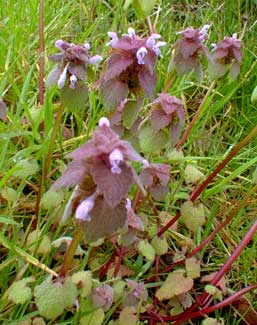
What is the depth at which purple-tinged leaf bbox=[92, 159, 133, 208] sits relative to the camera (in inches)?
25.6

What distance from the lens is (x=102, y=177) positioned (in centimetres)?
66

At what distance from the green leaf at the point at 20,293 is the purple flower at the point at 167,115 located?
316mm

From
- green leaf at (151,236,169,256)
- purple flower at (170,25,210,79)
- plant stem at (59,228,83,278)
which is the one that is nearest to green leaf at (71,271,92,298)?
plant stem at (59,228,83,278)

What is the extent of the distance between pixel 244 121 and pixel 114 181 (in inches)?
41.1

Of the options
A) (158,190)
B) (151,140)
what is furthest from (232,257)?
(151,140)

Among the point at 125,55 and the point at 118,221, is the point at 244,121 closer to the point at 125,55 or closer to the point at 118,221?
the point at 125,55

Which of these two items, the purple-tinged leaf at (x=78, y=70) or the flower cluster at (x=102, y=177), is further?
the purple-tinged leaf at (x=78, y=70)

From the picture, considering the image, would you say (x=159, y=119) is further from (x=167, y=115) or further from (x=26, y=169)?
(x=26, y=169)

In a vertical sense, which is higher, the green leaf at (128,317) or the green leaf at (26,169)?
the green leaf at (26,169)

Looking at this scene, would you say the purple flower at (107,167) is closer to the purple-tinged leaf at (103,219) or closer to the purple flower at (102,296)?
the purple-tinged leaf at (103,219)

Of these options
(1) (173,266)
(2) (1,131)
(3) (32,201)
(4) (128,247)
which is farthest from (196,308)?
(2) (1,131)

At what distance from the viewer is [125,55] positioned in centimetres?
91

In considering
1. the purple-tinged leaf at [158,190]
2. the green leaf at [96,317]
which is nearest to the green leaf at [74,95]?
the purple-tinged leaf at [158,190]

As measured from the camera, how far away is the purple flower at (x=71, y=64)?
97 cm
